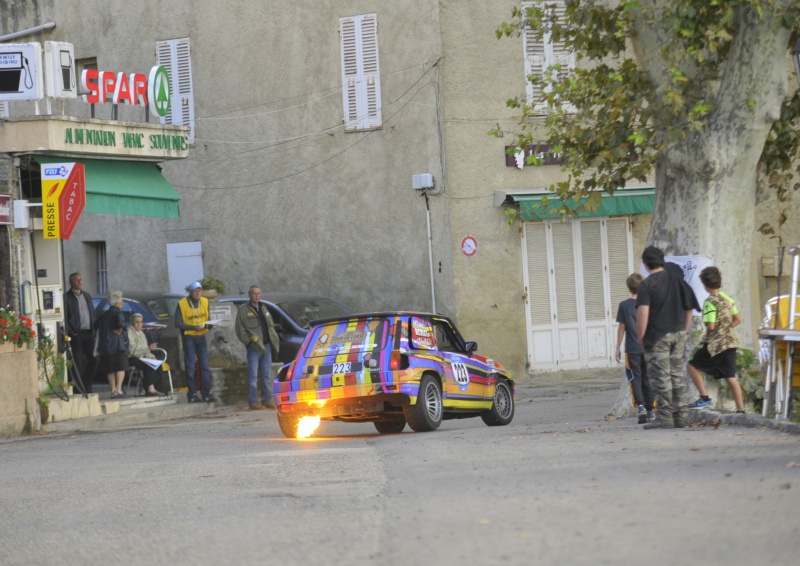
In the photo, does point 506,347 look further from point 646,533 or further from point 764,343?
point 646,533

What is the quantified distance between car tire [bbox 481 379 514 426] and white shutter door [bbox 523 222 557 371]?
30.6 feet

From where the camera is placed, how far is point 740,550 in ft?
22.3

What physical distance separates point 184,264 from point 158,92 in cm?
672

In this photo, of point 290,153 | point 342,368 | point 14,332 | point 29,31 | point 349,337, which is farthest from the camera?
point 29,31

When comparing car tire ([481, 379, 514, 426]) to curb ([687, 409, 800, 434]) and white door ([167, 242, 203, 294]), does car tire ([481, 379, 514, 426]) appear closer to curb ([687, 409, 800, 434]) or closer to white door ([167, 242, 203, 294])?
curb ([687, 409, 800, 434])

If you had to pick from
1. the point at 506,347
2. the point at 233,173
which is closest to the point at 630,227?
the point at 506,347

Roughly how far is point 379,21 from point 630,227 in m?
6.37

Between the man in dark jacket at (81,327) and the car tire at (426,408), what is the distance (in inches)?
288

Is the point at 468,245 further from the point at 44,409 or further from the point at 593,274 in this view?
the point at 44,409

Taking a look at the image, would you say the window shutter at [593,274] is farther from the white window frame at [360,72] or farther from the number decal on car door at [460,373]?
the number decal on car door at [460,373]

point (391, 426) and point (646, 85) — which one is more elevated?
point (646, 85)

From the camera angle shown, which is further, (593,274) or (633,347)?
(593,274)

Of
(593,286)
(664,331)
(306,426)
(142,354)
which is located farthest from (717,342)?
(593,286)

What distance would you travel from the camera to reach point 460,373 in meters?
16.3
